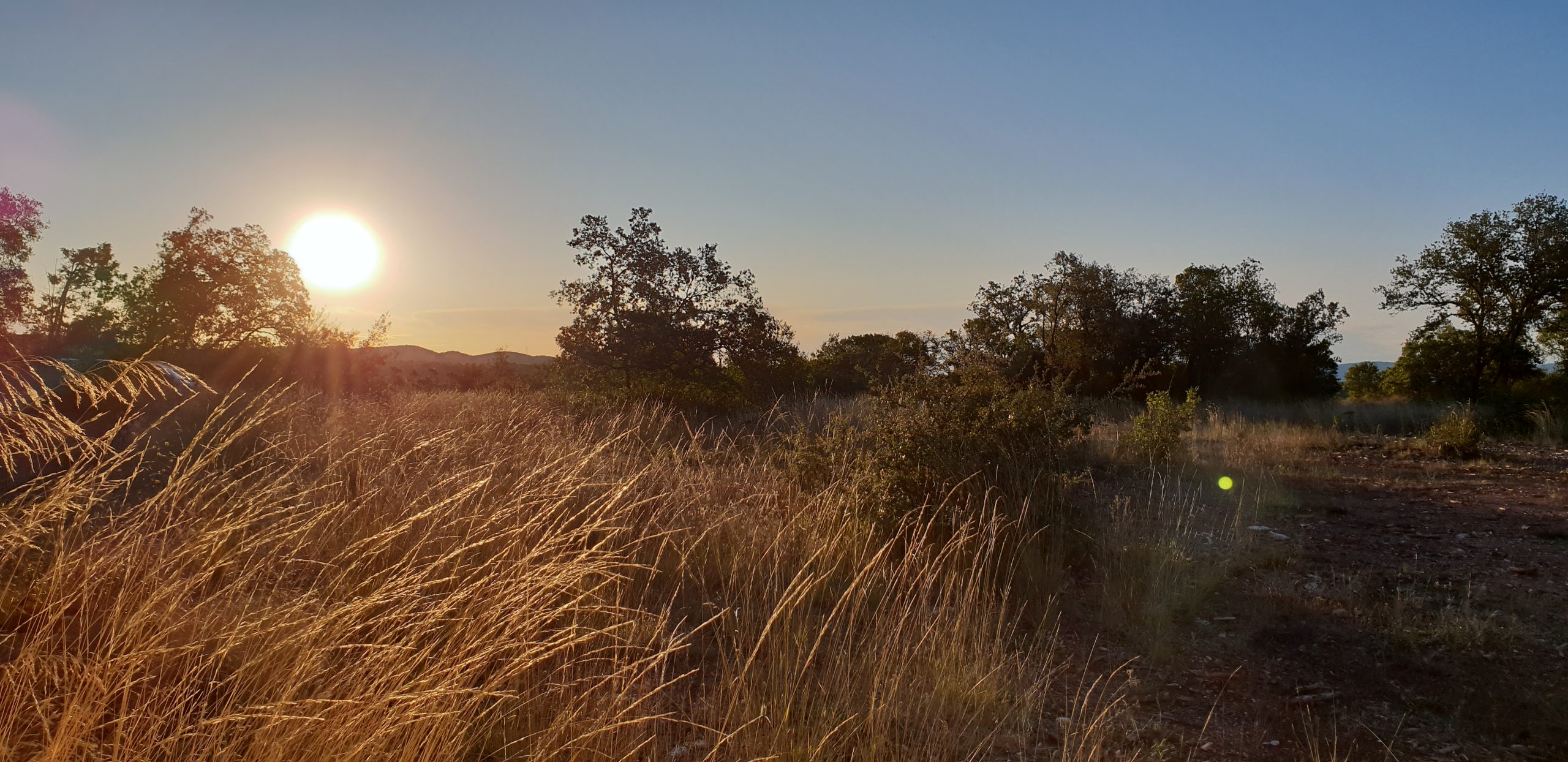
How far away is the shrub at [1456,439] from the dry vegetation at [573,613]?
716 centimetres

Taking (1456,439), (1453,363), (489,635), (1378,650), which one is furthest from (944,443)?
(1453,363)

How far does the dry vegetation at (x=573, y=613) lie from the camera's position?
2.32 meters

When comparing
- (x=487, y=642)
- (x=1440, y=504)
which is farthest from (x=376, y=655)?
(x=1440, y=504)

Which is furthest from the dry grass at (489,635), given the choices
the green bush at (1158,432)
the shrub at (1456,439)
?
the shrub at (1456,439)

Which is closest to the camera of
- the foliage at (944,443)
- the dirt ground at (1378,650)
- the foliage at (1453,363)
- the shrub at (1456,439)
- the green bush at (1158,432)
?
the dirt ground at (1378,650)

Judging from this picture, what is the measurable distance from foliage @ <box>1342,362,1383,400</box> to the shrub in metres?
14.4

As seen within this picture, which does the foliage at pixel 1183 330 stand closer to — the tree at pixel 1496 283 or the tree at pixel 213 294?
the tree at pixel 1496 283

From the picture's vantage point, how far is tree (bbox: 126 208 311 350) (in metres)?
24.8

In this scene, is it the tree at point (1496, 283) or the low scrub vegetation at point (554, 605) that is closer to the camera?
the low scrub vegetation at point (554, 605)

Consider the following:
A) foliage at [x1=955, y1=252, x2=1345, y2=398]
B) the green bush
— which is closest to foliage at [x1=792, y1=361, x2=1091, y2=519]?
the green bush

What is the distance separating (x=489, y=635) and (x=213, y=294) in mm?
28674

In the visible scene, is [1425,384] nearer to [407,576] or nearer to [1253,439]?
[1253,439]

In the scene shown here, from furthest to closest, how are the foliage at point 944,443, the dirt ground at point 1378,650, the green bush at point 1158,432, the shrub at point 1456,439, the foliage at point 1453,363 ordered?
the foliage at point 1453,363
the shrub at point 1456,439
the green bush at point 1158,432
the foliage at point 944,443
the dirt ground at point 1378,650

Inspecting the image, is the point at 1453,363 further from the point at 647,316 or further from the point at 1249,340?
the point at 647,316
